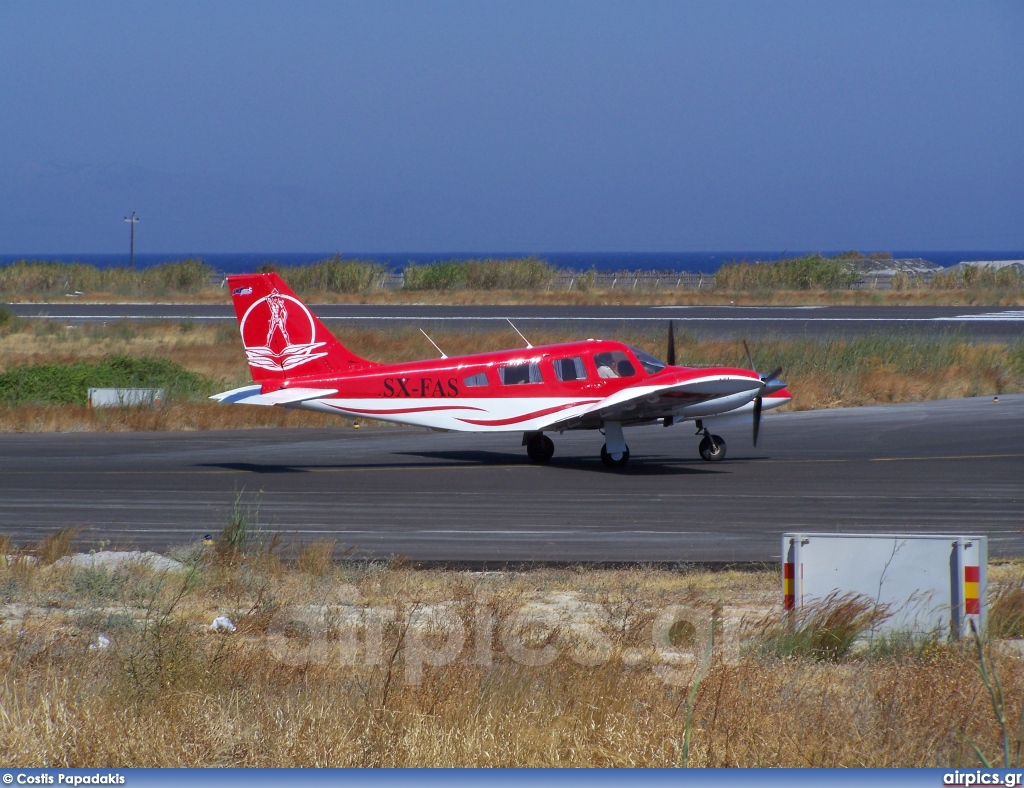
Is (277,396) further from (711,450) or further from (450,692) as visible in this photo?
(450,692)

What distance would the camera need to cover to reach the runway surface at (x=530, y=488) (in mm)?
14023

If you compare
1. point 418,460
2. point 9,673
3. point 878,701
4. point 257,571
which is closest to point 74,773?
point 9,673

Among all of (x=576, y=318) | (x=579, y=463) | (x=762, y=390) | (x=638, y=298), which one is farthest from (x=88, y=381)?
(x=638, y=298)


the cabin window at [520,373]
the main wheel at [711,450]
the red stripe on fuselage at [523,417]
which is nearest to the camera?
the red stripe on fuselage at [523,417]

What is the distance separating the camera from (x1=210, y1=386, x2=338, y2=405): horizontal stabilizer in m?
18.7

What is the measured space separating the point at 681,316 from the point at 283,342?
40017 millimetres

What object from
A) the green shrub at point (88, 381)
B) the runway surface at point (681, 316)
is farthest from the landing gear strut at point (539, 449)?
the runway surface at point (681, 316)

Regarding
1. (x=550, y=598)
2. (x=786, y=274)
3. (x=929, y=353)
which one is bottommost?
(x=550, y=598)

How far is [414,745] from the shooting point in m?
5.95

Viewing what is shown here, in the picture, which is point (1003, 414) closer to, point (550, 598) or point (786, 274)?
point (550, 598)

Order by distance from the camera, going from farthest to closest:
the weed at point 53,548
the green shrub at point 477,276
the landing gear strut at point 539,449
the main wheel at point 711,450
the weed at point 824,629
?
1. the green shrub at point 477,276
2. the landing gear strut at point 539,449
3. the main wheel at point 711,450
4. the weed at point 53,548
5. the weed at point 824,629

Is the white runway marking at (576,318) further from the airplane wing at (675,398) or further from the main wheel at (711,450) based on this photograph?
the airplane wing at (675,398)

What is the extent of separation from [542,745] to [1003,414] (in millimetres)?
24007

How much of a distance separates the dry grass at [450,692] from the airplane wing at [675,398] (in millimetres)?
9687
